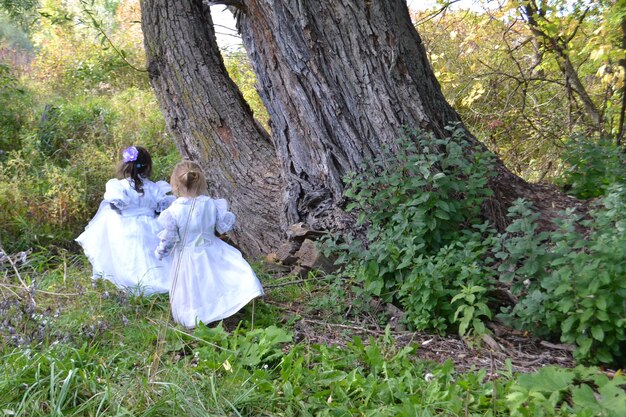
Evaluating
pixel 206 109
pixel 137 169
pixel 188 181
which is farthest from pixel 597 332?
pixel 206 109

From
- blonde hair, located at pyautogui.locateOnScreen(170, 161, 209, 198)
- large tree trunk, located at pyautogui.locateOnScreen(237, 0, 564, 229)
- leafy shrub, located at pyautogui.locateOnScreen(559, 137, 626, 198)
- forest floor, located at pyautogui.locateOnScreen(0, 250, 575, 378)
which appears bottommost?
forest floor, located at pyautogui.locateOnScreen(0, 250, 575, 378)

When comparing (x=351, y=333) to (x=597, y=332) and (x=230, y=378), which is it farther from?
(x=597, y=332)

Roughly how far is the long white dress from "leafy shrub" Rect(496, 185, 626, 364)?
1766mm

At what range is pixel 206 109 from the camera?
6367 mm

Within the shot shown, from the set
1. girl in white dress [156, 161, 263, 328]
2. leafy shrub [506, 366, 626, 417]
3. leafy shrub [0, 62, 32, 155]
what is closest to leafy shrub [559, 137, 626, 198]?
leafy shrub [506, 366, 626, 417]

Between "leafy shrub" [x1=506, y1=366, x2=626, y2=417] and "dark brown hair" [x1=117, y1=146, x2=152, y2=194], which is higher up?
"dark brown hair" [x1=117, y1=146, x2=152, y2=194]

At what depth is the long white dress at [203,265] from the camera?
4594mm

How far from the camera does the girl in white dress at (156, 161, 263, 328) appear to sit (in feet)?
15.1

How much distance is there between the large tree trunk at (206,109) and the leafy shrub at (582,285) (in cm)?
287

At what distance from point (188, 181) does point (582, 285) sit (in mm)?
2713

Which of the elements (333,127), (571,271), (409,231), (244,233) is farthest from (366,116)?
(571,271)

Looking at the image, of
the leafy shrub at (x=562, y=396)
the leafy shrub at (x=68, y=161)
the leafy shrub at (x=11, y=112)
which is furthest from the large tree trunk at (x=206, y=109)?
the leafy shrub at (x=562, y=396)

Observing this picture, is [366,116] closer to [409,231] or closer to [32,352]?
[409,231]

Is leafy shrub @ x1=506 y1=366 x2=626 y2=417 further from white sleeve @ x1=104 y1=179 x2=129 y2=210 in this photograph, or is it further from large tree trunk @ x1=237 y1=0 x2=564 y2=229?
white sleeve @ x1=104 y1=179 x2=129 y2=210
